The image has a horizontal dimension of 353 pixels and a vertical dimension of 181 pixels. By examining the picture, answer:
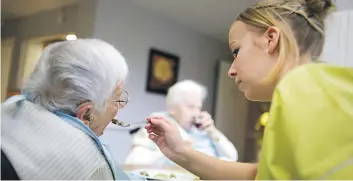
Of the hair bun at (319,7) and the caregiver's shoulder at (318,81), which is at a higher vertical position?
the hair bun at (319,7)

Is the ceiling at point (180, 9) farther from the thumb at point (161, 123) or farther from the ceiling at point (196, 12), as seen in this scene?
the thumb at point (161, 123)

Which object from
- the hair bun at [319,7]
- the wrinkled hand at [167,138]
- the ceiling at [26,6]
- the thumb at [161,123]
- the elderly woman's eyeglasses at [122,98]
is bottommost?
the wrinkled hand at [167,138]

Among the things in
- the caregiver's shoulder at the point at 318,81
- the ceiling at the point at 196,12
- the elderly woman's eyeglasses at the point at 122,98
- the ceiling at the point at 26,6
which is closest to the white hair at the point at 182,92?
the ceiling at the point at 196,12

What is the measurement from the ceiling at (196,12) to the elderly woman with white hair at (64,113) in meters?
1.91

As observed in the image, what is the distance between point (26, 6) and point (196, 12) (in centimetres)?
152

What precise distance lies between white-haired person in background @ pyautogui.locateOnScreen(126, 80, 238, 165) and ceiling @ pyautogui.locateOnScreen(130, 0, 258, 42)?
2.33 ft

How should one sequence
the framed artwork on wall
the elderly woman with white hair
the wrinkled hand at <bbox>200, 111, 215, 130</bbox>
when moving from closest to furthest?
the elderly woman with white hair → the wrinkled hand at <bbox>200, 111, 215, 130</bbox> → the framed artwork on wall

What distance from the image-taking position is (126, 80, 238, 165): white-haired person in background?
1.97 metres

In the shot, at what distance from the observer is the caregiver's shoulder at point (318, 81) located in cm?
51

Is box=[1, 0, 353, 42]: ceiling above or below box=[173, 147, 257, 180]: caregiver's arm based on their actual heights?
above

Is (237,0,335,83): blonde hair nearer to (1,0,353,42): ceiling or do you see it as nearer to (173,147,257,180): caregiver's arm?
(173,147,257,180): caregiver's arm

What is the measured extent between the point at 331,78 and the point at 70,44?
1.53 ft

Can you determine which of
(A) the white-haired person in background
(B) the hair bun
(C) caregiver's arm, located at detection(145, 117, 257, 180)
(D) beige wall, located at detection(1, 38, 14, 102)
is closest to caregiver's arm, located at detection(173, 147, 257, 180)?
(C) caregiver's arm, located at detection(145, 117, 257, 180)

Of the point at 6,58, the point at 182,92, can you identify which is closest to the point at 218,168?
the point at 182,92
